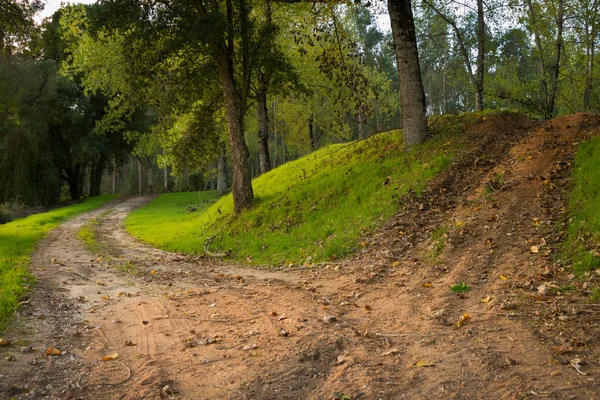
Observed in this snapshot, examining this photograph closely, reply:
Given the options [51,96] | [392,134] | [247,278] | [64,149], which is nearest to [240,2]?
[392,134]

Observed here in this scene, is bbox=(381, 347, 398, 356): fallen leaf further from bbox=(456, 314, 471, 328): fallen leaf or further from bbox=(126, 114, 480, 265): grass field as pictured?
bbox=(126, 114, 480, 265): grass field

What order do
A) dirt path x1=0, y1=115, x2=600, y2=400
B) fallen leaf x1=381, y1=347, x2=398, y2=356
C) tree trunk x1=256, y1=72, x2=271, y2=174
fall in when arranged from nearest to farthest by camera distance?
dirt path x1=0, y1=115, x2=600, y2=400
fallen leaf x1=381, y1=347, x2=398, y2=356
tree trunk x1=256, y1=72, x2=271, y2=174

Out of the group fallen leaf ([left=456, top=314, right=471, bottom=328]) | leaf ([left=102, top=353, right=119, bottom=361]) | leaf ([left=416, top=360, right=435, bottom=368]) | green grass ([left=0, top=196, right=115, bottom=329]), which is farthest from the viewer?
green grass ([left=0, top=196, right=115, bottom=329])

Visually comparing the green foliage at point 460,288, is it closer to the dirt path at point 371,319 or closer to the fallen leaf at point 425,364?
the dirt path at point 371,319

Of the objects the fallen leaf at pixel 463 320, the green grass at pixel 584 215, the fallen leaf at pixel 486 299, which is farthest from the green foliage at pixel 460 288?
the green grass at pixel 584 215

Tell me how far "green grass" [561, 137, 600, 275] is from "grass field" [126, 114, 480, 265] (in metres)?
3.18

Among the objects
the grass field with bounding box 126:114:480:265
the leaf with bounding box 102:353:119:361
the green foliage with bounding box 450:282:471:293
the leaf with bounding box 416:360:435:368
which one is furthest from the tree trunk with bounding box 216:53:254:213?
the leaf with bounding box 416:360:435:368

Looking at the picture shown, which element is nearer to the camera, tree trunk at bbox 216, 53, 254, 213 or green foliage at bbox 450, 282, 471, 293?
green foliage at bbox 450, 282, 471, 293

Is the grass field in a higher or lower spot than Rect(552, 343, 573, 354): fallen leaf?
higher

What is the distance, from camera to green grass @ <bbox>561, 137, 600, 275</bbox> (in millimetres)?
6016

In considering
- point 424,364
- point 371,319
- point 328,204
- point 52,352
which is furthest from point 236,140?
point 424,364

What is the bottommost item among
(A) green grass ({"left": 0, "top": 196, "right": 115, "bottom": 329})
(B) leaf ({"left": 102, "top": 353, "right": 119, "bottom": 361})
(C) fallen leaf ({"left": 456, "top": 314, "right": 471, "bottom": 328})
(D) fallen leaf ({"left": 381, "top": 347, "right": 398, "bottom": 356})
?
(D) fallen leaf ({"left": 381, "top": 347, "right": 398, "bottom": 356})

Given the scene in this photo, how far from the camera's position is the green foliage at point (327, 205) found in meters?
10.7

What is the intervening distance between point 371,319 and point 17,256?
1086cm
